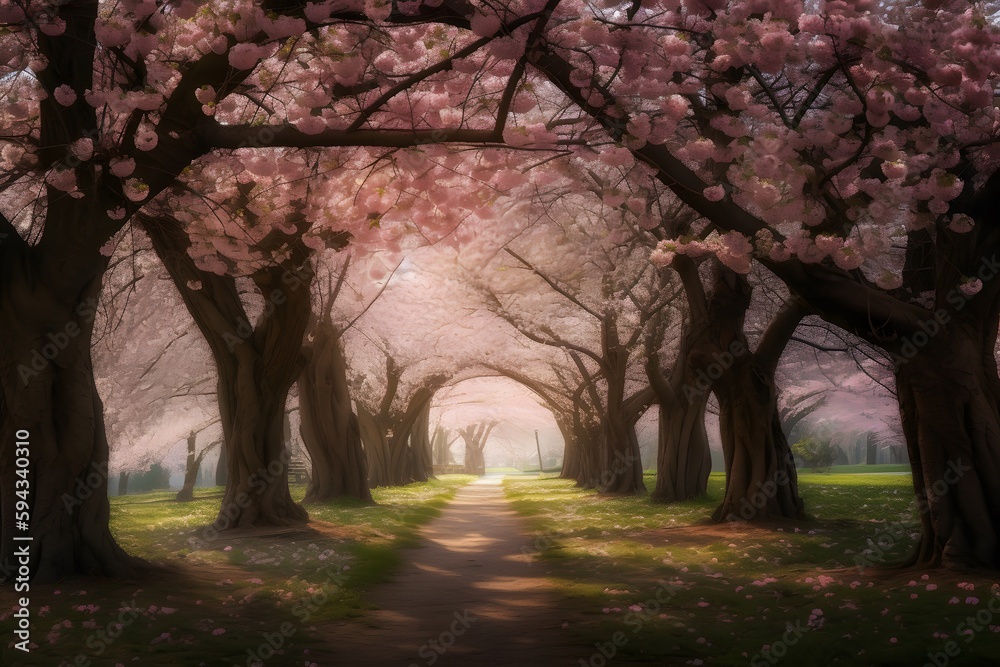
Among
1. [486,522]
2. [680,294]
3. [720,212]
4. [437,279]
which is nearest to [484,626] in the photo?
[720,212]

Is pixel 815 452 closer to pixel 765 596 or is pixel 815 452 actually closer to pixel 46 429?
pixel 765 596

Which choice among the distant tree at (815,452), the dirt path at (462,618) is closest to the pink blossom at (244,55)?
the dirt path at (462,618)

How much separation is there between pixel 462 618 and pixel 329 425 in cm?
1419

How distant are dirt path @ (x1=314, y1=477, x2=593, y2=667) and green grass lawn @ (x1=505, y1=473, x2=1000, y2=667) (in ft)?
1.24

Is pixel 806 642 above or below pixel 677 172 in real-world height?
below

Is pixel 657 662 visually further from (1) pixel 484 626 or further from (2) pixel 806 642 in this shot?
(1) pixel 484 626

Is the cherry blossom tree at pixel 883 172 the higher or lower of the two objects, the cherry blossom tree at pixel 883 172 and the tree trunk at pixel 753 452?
the higher

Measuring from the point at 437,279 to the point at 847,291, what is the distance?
23.2 m

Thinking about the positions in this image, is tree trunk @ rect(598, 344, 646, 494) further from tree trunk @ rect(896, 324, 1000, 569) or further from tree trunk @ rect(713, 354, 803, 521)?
tree trunk @ rect(896, 324, 1000, 569)

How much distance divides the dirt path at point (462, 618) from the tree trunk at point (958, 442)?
4.07 meters

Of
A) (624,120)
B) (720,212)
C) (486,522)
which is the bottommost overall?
(486,522)

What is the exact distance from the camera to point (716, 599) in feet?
28.4

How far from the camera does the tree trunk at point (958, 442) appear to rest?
837cm

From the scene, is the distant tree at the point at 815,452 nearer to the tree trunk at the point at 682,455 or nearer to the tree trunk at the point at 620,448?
the tree trunk at the point at 620,448
